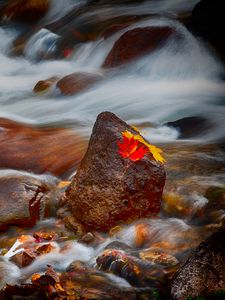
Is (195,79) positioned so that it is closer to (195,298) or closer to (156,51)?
(156,51)

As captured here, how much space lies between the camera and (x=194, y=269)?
3.41 meters

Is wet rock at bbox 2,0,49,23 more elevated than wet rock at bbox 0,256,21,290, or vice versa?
wet rock at bbox 2,0,49,23

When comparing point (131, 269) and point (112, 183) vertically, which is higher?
point (112, 183)

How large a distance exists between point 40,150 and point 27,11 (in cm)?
976

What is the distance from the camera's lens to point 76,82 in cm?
1015

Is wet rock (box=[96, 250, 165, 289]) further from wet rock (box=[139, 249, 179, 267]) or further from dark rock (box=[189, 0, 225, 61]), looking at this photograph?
dark rock (box=[189, 0, 225, 61])

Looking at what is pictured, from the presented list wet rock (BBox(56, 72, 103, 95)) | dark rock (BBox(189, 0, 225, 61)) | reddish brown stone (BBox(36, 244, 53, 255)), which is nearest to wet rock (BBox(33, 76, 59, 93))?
wet rock (BBox(56, 72, 103, 95))

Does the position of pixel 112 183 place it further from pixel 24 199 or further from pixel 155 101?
pixel 155 101

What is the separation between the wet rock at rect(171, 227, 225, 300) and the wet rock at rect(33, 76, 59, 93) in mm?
7614

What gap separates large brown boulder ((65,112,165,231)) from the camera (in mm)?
4617

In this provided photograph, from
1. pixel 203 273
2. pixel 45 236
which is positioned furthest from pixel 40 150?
pixel 203 273

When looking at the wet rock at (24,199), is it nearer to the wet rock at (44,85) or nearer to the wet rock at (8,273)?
the wet rock at (8,273)

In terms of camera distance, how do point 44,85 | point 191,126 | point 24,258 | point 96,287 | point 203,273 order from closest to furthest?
point 203,273 < point 96,287 < point 24,258 < point 191,126 < point 44,85

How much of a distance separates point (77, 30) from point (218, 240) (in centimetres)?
999
